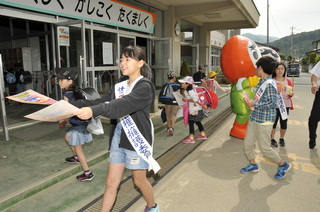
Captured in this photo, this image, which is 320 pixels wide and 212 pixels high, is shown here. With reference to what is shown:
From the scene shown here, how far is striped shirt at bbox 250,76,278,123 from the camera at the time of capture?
343 cm

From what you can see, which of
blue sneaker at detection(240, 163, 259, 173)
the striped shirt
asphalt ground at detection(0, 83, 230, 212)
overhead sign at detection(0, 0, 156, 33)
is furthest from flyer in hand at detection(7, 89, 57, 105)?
overhead sign at detection(0, 0, 156, 33)

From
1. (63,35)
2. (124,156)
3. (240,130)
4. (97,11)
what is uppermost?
(97,11)

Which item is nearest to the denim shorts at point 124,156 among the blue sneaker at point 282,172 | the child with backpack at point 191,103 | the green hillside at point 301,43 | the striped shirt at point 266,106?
the striped shirt at point 266,106

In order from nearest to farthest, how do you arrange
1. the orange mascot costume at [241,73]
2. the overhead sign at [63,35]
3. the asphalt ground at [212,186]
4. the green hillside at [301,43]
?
the asphalt ground at [212,186], the orange mascot costume at [241,73], the overhead sign at [63,35], the green hillside at [301,43]

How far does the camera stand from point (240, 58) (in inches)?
218

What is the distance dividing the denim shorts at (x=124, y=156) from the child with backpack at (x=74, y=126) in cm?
87

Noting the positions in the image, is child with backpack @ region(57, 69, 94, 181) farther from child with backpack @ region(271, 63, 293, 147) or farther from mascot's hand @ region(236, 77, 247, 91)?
child with backpack @ region(271, 63, 293, 147)

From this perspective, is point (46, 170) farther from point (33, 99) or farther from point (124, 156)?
point (33, 99)

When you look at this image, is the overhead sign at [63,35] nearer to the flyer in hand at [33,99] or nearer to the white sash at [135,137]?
A: the flyer in hand at [33,99]

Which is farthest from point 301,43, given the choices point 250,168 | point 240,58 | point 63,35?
point 250,168

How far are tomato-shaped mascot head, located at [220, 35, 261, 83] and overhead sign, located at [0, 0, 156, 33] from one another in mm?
3545

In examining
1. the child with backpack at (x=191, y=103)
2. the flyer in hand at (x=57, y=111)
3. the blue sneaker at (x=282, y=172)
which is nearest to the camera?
the flyer in hand at (x=57, y=111)

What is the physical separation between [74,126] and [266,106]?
8.75ft

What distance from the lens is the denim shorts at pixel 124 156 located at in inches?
91.4
